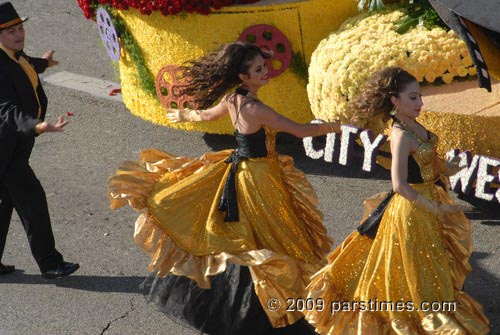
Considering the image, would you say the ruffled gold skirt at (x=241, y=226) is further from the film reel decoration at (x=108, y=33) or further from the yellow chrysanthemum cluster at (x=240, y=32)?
the film reel decoration at (x=108, y=33)

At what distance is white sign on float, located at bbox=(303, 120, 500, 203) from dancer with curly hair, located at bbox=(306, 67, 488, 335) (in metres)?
1.30

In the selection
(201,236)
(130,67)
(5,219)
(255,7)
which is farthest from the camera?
(130,67)

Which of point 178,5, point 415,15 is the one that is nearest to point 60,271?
point 178,5

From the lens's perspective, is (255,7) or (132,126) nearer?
(255,7)

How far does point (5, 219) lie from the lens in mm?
6922

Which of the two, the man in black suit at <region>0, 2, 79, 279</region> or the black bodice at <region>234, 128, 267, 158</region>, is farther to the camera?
the man in black suit at <region>0, 2, 79, 279</region>

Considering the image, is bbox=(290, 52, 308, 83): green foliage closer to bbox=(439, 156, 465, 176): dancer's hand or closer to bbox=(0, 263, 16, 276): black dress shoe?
bbox=(0, 263, 16, 276): black dress shoe

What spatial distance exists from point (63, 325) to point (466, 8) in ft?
10.4

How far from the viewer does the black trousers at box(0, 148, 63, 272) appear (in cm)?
668

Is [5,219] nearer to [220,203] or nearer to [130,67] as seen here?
[220,203]

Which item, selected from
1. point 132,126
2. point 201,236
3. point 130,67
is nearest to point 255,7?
point 130,67

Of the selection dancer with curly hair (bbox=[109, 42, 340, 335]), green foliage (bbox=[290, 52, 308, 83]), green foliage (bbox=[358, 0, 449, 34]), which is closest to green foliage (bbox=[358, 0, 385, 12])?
green foliage (bbox=[358, 0, 449, 34])

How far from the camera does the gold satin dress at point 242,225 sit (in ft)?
18.5

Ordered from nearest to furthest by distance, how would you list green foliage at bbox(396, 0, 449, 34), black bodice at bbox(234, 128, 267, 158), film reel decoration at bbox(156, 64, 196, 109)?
black bodice at bbox(234, 128, 267, 158), green foliage at bbox(396, 0, 449, 34), film reel decoration at bbox(156, 64, 196, 109)
